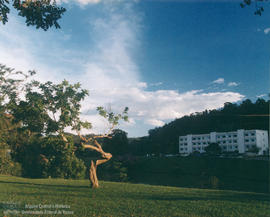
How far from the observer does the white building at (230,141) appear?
8069 centimetres

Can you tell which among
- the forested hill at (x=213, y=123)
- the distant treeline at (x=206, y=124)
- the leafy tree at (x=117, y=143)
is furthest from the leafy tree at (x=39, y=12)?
the forested hill at (x=213, y=123)

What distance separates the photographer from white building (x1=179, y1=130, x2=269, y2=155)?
3177 inches

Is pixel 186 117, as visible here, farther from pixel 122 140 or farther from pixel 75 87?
pixel 75 87

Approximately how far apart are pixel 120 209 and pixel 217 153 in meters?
78.7

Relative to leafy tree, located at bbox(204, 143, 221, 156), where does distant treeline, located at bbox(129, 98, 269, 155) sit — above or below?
above

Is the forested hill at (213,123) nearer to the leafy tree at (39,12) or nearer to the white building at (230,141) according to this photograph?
the white building at (230,141)

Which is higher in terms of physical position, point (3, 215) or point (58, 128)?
point (58, 128)

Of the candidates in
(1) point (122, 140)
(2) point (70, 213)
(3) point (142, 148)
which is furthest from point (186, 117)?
(2) point (70, 213)

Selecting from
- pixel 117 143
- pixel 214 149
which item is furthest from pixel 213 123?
pixel 117 143

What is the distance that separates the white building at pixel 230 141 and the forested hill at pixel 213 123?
13.2ft

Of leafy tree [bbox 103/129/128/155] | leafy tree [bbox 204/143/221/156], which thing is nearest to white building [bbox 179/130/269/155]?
leafy tree [bbox 204/143/221/156]

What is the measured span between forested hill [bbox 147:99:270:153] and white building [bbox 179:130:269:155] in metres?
4.02

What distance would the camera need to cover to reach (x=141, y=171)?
204ft

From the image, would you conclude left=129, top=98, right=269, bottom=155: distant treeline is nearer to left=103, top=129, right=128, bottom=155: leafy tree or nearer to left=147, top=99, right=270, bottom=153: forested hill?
left=147, top=99, right=270, bottom=153: forested hill
